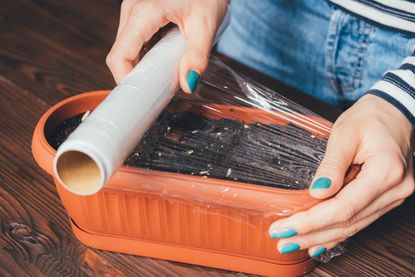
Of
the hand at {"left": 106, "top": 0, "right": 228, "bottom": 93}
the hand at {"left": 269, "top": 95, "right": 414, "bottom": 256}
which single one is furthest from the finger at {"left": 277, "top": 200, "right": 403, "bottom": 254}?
the hand at {"left": 106, "top": 0, "right": 228, "bottom": 93}

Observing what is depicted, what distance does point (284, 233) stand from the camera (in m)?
0.55

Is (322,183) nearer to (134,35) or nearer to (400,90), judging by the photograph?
(400,90)

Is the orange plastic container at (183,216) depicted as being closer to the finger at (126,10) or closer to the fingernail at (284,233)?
the fingernail at (284,233)

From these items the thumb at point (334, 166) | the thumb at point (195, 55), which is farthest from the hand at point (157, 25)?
the thumb at point (334, 166)

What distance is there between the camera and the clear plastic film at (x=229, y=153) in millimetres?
560

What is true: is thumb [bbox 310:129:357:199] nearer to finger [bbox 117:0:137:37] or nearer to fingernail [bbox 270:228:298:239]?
fingernail [bbox 270:228:298:239]

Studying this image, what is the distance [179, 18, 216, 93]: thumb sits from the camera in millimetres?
634

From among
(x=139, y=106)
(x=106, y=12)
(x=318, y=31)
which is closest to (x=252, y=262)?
(x=139, y=106)

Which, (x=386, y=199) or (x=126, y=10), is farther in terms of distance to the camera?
(x=126, y=10)

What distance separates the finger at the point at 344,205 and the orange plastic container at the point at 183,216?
0.4 inches

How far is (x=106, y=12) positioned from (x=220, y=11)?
523 millimetres

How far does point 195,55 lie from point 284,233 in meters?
0.22

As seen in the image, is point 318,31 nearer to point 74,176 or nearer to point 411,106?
point 411,106

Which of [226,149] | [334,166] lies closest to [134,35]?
[226,149]
